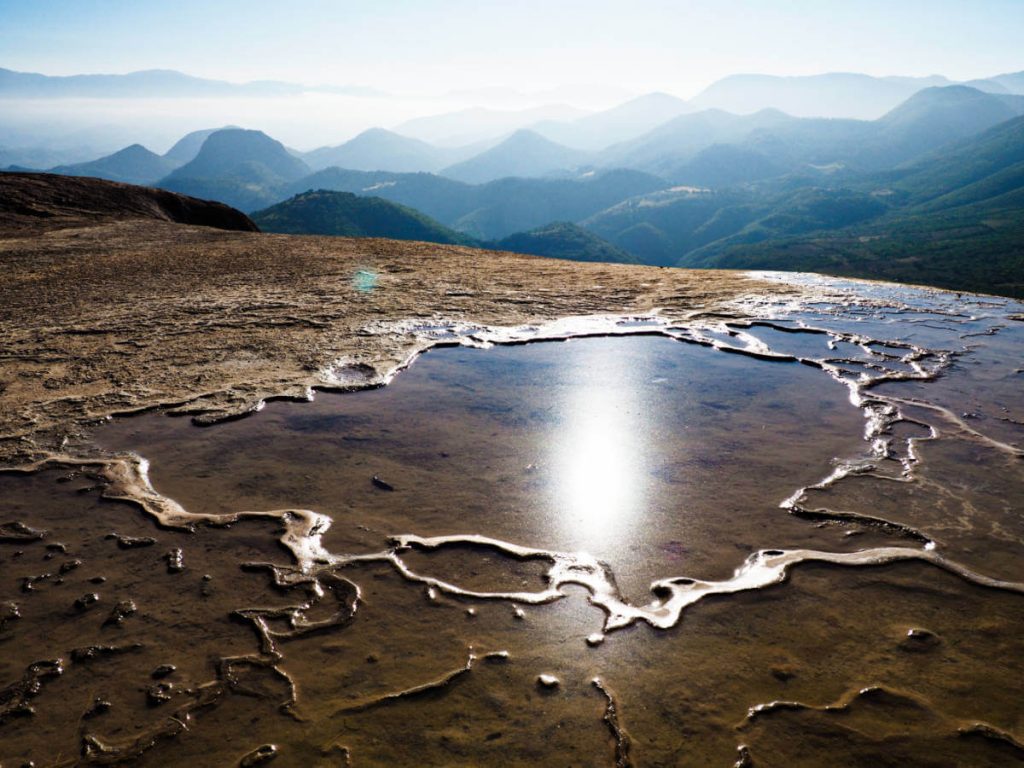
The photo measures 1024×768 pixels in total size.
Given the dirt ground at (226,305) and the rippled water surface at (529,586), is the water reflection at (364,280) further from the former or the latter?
the rippled water surface at (529,586)

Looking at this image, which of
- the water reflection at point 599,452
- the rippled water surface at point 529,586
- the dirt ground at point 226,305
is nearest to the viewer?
the rippled water surface at point 529,586

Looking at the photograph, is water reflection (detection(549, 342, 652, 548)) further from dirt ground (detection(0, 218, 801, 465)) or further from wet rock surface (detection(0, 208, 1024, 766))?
dirt ground (detection(0, 218, 801, 465))

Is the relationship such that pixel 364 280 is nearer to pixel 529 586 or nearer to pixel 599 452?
pixel 599 452

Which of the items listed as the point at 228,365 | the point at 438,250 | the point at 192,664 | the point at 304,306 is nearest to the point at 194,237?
the point at 438,250

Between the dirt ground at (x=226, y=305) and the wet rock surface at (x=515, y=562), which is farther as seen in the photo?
the dirt ground at (x=226, y=305)

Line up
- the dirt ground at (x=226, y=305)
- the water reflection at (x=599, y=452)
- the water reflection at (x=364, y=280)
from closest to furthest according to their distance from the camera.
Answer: the water reflection at (x=599, y=452), the dirt ground at (x=226, y=305), the water reflection at (x=364, y=280)

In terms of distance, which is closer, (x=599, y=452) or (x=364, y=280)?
(x=599, y=452)

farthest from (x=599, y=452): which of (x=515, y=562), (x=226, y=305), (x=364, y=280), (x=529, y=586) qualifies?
(x=364, y=280)

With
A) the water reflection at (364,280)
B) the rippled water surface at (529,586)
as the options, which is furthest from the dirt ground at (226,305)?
the rippled water surface at (529,586)

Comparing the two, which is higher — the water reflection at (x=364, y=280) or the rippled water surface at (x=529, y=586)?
the water reflection at (x=364, y=280)

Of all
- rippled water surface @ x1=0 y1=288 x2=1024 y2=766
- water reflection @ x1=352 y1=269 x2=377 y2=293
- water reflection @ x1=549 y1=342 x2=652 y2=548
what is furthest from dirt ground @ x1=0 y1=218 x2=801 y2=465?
water reflection @ x1=549 y1=342 x2=652 y2=548
